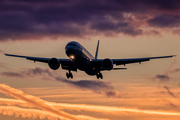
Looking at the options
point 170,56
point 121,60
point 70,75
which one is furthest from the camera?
point 70,75

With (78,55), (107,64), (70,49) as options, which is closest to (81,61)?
(78,55)

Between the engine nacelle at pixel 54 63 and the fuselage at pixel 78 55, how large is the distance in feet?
11.9

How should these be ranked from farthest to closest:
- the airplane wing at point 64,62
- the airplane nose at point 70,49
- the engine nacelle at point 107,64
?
1. the airplane wing at point 64,62
2. the engine nacelle at point 107,64
3. the airplane nose at point 70,49

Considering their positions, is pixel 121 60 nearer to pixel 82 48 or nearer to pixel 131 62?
pixel 131 62

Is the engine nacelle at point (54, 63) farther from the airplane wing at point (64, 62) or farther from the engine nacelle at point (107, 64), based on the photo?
the engine nacelle at point (107, 64)

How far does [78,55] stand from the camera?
66375mm

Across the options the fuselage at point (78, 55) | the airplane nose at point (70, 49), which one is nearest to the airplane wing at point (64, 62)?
the fuselage at point (78, 55)

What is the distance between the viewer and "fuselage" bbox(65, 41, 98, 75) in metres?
65.8

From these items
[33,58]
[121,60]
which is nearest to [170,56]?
[121,60]

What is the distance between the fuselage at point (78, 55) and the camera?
65.8m

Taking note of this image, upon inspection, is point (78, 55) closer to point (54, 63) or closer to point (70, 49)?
point (70, 49)

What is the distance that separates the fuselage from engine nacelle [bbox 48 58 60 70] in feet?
11.9

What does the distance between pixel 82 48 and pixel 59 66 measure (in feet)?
19.1

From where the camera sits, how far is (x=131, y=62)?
7225cm
